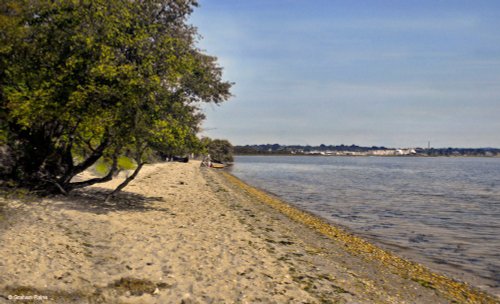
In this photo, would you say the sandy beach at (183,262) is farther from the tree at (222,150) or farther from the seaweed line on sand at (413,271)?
the tree at (222,150)

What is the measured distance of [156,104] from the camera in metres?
18.1

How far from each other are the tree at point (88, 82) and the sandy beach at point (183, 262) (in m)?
3.02

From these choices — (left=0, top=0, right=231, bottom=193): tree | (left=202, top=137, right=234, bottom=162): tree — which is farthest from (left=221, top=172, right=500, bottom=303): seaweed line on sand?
(left=202, top=137, right=234, bottom=162): tree

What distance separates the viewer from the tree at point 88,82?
16.8 metres

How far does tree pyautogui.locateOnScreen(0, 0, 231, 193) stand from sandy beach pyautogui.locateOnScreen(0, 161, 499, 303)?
3017 millimetres

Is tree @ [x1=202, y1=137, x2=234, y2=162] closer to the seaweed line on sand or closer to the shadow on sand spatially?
the shadow on sand

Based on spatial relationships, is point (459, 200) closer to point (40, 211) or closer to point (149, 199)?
point (149, 199)

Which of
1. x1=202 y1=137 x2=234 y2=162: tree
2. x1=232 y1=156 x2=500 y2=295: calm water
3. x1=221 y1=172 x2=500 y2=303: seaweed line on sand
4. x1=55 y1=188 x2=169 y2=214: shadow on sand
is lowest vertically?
x1=232 y1=156 x2=500 y2=295: calm water

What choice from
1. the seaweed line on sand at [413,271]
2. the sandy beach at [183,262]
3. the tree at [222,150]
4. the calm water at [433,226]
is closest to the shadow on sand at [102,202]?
the sandy beach at [183,262]

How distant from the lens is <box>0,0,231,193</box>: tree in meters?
16.8

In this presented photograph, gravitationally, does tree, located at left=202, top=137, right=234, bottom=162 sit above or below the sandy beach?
above

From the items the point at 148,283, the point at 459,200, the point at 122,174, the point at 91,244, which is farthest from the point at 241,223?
the point at 459,200

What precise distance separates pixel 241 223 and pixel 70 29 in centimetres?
1129

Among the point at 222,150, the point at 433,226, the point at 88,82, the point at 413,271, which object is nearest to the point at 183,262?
the point at 413,271
